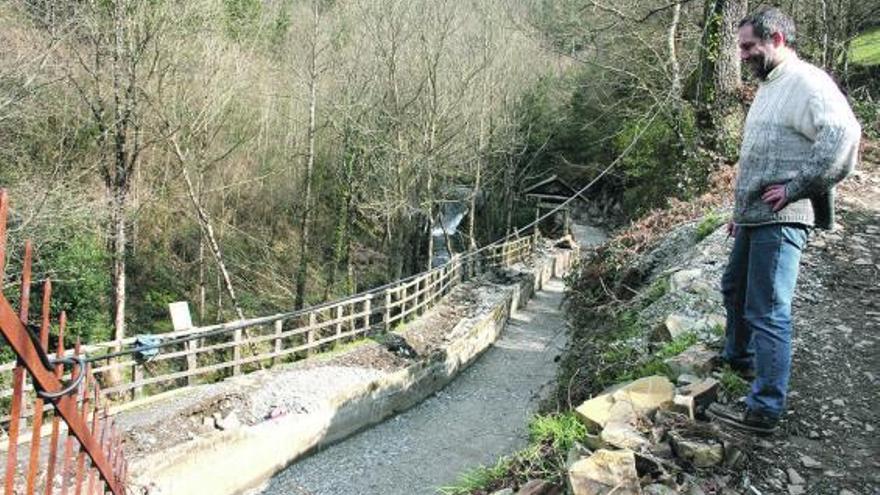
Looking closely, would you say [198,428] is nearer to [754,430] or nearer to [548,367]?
[754,430]

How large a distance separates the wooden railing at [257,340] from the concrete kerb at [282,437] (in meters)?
1.24

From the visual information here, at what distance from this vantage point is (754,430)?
3258 millimetres

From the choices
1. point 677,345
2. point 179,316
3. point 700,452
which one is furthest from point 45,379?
point 179,316

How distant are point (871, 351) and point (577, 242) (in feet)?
90.8

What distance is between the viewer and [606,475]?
9.82 feet

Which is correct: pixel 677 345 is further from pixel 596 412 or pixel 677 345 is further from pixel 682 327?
pixel 596 412

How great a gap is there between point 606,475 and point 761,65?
205cm

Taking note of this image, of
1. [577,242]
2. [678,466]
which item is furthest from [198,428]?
[577,242]

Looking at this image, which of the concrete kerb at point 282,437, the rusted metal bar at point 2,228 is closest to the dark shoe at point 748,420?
the rusted metal bar at point 2,228

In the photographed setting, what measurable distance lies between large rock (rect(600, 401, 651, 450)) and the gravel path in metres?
4.07

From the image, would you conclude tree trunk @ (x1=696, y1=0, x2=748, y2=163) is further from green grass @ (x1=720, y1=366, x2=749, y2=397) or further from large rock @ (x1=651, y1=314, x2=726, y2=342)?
green grass @ (x1=720, y1=366, x2=749, y2=397)

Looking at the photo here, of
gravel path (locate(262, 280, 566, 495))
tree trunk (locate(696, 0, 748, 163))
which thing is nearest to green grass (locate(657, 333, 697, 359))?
gravel path (locate(262, 280, 566, 495))

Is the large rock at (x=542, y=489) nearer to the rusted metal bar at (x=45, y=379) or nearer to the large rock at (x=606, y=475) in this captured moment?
the large rock at (x=606, y=475)

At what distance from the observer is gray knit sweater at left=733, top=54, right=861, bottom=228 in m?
3.02
